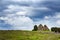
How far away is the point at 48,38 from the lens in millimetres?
95438

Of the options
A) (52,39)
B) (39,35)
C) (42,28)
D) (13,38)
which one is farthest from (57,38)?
(42,28)

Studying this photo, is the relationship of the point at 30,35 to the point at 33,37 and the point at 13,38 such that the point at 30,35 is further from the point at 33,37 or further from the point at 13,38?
the point at 13,38

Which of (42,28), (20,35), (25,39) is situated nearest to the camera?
(25,39)

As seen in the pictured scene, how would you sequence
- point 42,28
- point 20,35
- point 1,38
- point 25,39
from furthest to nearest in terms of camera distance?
1. point 42,28
2. point 20,35
3. point 25,39
4. point 1,38

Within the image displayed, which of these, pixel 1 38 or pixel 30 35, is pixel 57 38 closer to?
pixel 30 35

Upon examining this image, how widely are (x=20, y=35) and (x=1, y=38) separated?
16.1 metres

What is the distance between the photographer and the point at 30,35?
337ft

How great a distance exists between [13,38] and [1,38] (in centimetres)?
800

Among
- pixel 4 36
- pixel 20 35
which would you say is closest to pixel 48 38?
pixel 20 35

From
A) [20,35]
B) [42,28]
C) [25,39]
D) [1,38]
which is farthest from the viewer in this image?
[42,28]

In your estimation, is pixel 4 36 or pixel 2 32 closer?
pixel 4 36

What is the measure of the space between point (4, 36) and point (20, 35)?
37.7 feet

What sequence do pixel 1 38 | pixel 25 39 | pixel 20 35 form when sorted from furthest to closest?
1. pixel 20 35
2. pixel 25 39
3. pixel 1 38

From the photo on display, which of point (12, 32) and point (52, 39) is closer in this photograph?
point (52, 39)
